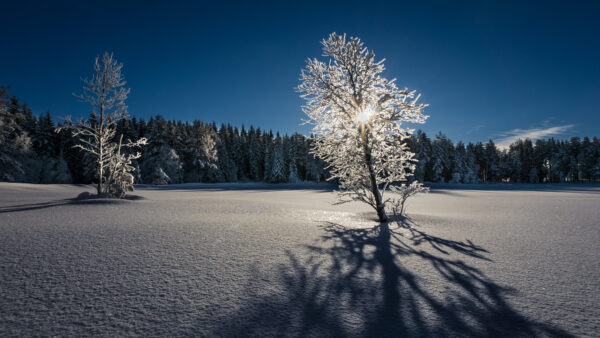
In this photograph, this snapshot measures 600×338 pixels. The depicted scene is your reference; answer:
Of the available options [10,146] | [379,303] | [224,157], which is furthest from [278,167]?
[379,303]

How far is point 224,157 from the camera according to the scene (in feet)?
188

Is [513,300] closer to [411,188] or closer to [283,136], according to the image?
[411,188]

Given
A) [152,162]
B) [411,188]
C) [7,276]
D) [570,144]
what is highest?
[570,144]

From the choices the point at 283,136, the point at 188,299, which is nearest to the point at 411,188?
the point at 188,299

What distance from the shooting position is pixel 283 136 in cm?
6119

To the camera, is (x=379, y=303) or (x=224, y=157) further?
(x=224, y=157)

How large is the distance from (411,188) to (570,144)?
85468 mm

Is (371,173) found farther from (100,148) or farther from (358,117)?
(100,148)

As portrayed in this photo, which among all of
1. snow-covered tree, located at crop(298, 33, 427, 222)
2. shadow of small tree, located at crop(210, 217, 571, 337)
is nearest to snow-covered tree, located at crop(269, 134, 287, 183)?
snow-covered tree, located at crop(298, 33, 427, 222)

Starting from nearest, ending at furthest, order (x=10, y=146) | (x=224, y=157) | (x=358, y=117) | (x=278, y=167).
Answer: (x=358, y=117), (x=10, y=146), (x=278, y=167), (x=224, y=157)

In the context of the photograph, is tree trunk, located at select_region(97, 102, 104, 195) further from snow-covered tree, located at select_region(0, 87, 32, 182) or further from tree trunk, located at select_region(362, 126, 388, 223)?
snow-covered tree, located at select_region(0, 87, 32, 182)

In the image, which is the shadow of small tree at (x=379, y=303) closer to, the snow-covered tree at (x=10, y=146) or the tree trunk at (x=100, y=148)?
the tree trunk at (x=100, y=148)

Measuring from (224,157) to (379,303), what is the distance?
5764cm

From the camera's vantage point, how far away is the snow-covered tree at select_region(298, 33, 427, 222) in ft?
25.7
